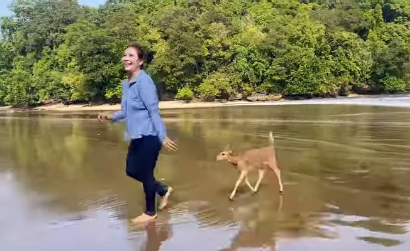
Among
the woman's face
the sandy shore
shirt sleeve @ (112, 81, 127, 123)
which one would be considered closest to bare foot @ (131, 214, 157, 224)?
shirt sleeve @ (112, 81, 127, 123)

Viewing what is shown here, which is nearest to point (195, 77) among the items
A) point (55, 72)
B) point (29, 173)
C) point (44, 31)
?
point (55, 72)

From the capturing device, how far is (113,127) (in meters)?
18.2

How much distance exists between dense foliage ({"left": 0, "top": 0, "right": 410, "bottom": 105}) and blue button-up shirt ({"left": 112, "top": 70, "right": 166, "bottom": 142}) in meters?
34.2

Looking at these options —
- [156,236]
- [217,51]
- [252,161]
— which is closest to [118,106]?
[217,51]

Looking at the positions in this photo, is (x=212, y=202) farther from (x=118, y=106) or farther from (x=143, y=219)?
(x=118, y=106)

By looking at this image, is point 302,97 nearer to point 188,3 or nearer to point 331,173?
point 188,3

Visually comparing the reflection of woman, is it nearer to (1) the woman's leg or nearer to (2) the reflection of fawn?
(1) the woman's leg

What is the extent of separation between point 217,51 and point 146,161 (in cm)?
3716

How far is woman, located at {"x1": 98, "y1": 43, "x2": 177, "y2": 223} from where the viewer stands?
16.5 feet

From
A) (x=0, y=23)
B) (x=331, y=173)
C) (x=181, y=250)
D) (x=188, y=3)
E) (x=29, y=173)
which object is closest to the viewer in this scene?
(x=181, y=250)

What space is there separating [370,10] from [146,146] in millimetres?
54483

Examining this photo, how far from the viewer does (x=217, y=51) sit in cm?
4159

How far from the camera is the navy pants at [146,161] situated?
5086 millimetres

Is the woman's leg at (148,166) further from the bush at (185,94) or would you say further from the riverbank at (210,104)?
the bush at (185,94)
